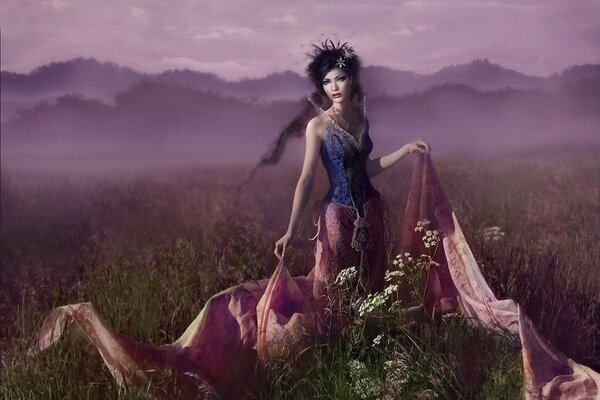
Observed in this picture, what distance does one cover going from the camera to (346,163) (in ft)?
13.2

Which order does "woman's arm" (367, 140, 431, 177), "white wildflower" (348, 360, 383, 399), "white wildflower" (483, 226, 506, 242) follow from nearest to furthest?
"white wildflower" (348, 360, 383, 399), "woman's arm" (367, 140, 431, 177), "white wildflower" (483, 226, 506, 242)

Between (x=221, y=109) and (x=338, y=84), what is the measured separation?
2.02ft

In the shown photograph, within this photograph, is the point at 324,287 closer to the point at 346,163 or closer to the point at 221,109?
the point at 346,163

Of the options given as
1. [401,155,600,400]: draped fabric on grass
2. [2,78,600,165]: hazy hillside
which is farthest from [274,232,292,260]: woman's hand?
[401,155,600,400]: draped fabric on grass

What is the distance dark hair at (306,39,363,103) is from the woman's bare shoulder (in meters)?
0.12

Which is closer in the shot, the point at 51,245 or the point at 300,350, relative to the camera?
the point at 300,350

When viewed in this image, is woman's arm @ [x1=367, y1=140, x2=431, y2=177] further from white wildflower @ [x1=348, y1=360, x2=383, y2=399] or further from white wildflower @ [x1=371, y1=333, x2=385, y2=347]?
white wildflower @ [x1=348, y1=360, x2=383, y2=399]

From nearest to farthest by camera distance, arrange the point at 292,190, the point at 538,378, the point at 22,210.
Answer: the point at 538,378 < the point at 292,190 < the point at 22,210

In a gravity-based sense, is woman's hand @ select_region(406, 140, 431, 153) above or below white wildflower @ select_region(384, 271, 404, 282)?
above

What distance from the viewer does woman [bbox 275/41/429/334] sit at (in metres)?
4.03

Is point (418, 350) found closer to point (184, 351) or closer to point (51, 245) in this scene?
point (184, 351)

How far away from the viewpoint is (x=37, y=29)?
4.27 meters

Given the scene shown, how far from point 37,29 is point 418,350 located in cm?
244

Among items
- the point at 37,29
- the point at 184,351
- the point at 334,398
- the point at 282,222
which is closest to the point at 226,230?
the point at 282,222
